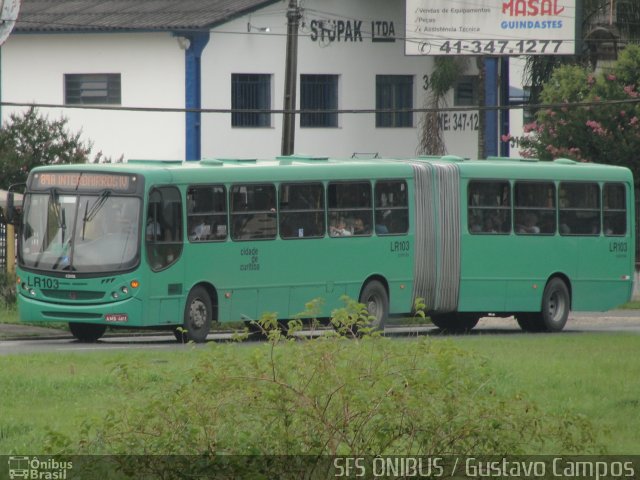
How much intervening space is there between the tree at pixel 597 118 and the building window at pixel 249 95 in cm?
904

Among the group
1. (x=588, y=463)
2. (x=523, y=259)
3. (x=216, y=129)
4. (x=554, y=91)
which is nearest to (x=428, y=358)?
(x=588, y=463)

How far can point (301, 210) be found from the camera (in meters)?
25.2

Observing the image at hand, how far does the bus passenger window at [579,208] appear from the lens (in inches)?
1115

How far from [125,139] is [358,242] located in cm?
1950

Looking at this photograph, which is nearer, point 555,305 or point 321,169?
point 321,169

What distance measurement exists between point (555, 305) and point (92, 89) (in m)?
20.2

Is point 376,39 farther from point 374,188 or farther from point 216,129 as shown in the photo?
point 374,188

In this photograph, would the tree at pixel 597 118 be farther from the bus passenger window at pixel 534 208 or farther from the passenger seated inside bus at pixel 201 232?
the passenger seated inside bus at pixel 201 232

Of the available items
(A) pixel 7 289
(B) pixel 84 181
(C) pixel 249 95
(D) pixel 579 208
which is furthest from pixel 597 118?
(B) pixel 84 181

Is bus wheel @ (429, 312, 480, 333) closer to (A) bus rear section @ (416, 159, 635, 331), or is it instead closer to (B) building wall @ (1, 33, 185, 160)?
(A) bus rear section @ (416, 159, 635, 331)

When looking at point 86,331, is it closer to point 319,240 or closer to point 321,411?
point 319,240

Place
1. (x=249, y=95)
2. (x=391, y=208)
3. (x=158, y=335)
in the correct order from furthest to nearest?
(x=249, y=95) → (x=158, y=335) → (x=391, y=208)

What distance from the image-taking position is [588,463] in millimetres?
10531

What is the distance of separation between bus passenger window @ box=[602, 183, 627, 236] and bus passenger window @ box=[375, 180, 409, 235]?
452 centimetres
